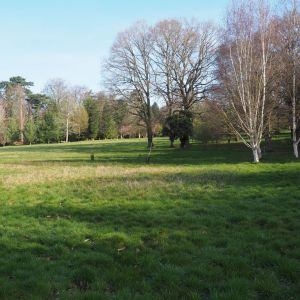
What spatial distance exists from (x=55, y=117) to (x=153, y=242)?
78.4 meters

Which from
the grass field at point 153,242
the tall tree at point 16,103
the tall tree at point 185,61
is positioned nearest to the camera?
the grass field at point 153,242

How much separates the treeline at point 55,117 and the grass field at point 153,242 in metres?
66.8

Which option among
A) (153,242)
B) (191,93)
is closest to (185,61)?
(191,93)

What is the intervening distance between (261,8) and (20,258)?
2272 cm

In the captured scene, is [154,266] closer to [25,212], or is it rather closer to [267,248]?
[267,248]

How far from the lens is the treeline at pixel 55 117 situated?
83.1 m

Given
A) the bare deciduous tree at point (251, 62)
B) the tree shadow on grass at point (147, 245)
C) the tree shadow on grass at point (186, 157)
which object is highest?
the bare deciduous tree at point (251, 62)

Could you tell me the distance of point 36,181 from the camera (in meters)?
17.2

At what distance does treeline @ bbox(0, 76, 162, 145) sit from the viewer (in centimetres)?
8306

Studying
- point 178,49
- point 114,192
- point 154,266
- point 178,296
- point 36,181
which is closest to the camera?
point 178,296

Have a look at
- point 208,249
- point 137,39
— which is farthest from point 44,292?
point 137,39

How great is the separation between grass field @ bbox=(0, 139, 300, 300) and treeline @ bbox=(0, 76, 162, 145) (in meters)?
66.8

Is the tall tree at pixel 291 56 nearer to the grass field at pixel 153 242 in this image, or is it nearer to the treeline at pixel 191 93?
the treeline at pixel 191 93

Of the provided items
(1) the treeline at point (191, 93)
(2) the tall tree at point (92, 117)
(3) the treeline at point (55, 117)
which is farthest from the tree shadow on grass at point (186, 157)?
(2) the tall tree at point (92, 117)
